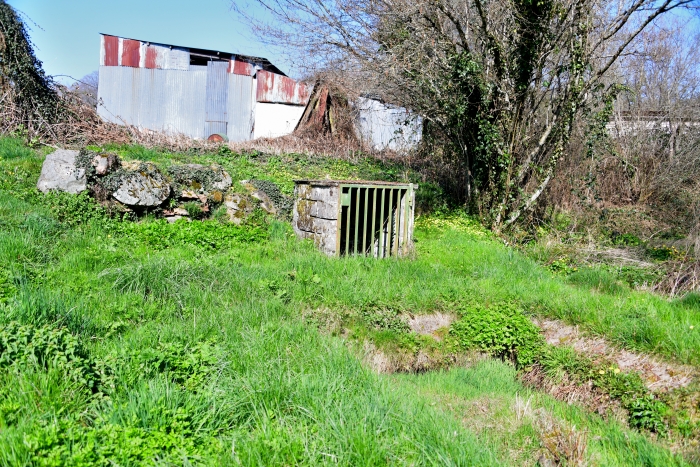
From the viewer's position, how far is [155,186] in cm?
935

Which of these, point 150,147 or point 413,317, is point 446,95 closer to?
point 413,317

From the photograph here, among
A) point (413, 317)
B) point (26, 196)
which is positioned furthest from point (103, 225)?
point (413, 317)

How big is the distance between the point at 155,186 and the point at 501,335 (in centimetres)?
654

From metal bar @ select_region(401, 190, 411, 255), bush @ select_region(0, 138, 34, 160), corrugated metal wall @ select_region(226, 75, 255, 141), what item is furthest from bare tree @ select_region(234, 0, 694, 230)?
corrugated metal wall @ select_region(226, 75, 255, 141)

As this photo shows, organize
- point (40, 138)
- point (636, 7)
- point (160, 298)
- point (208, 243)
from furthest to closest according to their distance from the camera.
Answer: point (40, 138)
point (636, 7)
point (208, 243)
point (160, 298)

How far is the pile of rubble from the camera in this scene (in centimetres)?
902

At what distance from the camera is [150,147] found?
1434cm

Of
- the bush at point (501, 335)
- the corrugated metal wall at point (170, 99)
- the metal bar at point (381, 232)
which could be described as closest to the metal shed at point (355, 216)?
the metal bar at point (381, 232)

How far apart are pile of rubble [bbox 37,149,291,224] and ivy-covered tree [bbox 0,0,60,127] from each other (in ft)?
15.5

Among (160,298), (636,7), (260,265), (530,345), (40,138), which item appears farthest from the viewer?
(40,138)

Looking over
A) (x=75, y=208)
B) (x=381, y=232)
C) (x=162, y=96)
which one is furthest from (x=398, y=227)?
(x=162, y=96)

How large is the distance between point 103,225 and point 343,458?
268 inches

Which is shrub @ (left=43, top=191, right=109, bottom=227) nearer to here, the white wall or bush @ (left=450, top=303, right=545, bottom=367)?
bush @ (left=450, top=303, right=545, bottom=367)

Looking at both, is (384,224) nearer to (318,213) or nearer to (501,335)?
(318,213)
